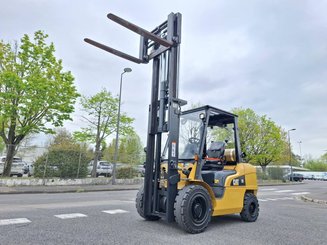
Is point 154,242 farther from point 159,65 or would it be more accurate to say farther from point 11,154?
point 11,154

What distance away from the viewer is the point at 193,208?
596 centimetres

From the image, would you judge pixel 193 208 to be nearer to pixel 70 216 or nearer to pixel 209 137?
pixel 209 137

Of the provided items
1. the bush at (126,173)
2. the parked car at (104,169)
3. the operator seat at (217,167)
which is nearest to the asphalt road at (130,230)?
the operator seat at (217,167)

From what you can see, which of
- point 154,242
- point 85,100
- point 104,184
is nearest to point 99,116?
point 85,100

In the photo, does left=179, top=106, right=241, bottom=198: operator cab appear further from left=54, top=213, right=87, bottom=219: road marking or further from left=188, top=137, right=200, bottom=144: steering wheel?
left=54, top=213, right=87, bottom=219: road marking

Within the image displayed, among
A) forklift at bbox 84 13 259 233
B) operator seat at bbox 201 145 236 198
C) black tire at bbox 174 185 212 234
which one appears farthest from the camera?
operator seat at bbox 201 145 236 198

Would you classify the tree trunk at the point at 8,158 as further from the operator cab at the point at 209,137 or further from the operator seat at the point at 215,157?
the operator seat at the point at 215,157

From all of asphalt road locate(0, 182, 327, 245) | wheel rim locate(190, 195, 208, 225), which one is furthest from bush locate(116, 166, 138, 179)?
wheel rim locate(190, 195, 208, 225)

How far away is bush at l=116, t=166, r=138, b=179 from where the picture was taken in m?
24.1

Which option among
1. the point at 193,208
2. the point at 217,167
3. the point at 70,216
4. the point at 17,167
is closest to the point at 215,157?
the point at 217,167

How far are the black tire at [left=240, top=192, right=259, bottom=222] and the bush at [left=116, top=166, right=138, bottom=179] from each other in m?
17.5

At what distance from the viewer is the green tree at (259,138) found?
43.8 meters

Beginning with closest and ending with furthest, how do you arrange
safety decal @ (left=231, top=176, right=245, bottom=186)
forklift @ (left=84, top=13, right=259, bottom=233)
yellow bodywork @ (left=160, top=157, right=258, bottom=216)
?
forklift @ (left=84, top=13, right=259, bottom=233) → yellow bodywork @ (left=160, top=157, right=258, bottom=216) → safety decal @ (left=231, top=176, right=245, bottom=186)

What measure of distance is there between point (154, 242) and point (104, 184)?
17.6 metres
